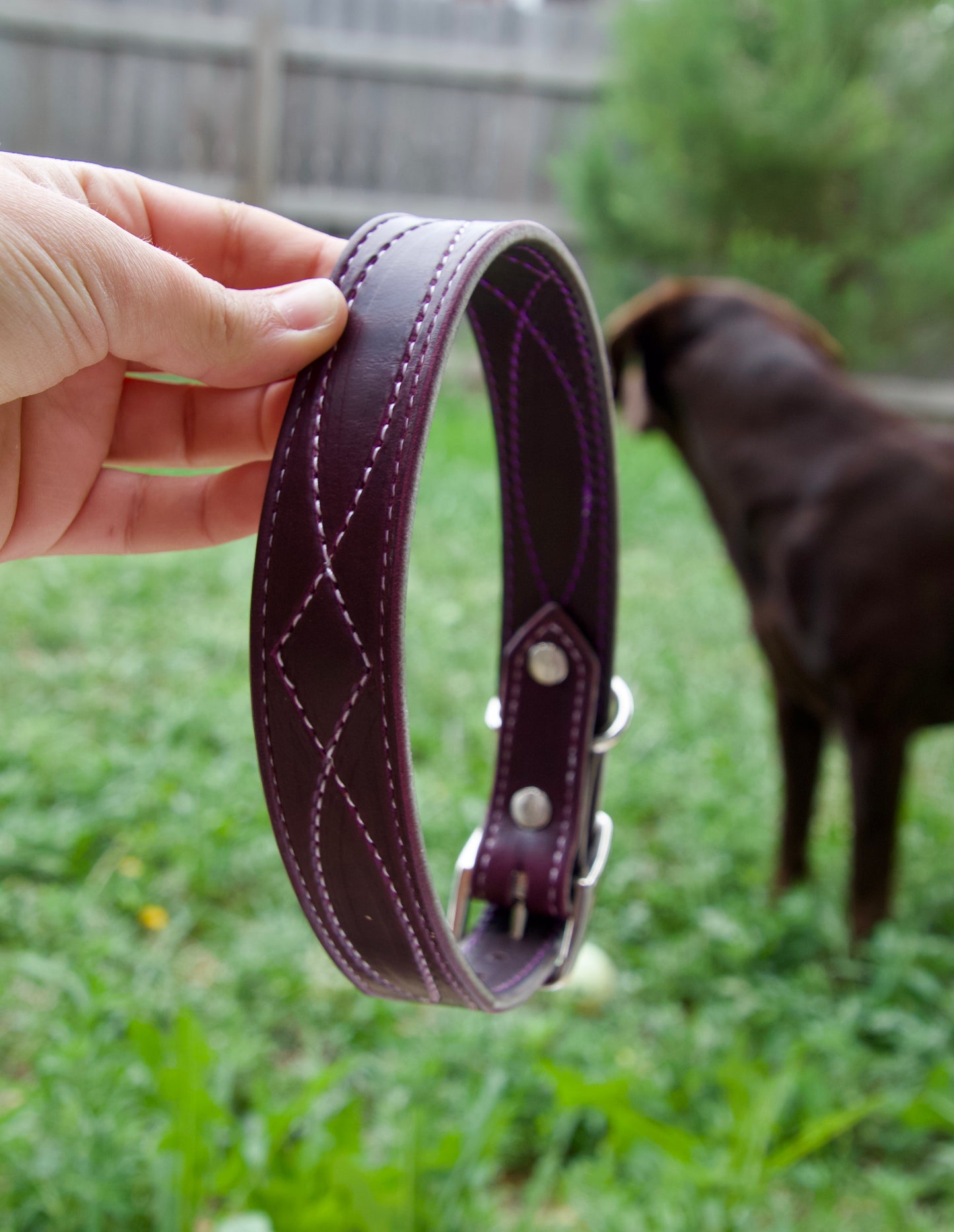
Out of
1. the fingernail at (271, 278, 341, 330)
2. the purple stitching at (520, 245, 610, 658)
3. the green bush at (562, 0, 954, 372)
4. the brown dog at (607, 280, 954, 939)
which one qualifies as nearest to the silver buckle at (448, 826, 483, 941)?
the purple stitching at (520, 245, 610, 658)

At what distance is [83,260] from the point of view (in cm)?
60

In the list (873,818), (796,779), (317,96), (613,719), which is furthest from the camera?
(317,96)

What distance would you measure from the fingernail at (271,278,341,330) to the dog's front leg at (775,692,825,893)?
1676 mm

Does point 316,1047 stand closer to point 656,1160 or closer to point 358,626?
point 656,1160

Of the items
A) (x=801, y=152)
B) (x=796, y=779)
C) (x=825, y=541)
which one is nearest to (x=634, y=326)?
(x=825, y=541)

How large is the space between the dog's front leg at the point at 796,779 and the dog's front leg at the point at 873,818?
0.20m

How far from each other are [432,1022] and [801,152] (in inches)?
218

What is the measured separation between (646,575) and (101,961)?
110 inches

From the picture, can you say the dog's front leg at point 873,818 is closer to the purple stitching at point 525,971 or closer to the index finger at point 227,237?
the purple stitching at point 525,971

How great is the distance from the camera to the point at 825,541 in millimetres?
1812

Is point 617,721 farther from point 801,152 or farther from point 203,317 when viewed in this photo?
point 801,152

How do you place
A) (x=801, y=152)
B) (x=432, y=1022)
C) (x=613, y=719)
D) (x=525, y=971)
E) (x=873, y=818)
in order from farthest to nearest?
(x=801, y=152) → (x=873, y=818) → (x=432, y=1022) → (x=613, y=719) → (x=525, y=971)

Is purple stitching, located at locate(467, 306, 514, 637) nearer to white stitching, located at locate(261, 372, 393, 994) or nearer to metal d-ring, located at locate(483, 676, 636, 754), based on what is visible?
metal d-ring, located at locate(483, 676, 636, 754)

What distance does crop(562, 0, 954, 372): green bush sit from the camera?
5.53 m
